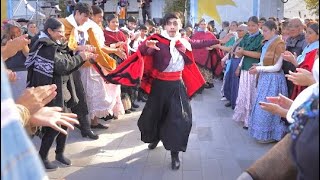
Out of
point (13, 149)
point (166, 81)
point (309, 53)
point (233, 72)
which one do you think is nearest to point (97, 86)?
point (166, 81)

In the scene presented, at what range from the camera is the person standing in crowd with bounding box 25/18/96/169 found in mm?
4059

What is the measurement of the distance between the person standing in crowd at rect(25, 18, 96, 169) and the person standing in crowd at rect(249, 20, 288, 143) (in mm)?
2303

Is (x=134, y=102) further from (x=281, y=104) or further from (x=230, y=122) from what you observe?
(x=281, y=104)

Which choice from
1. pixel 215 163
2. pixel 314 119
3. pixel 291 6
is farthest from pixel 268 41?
pixel 291 6

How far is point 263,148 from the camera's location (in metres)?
5.16

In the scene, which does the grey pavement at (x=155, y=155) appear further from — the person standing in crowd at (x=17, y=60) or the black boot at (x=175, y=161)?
the person standing in crowd at (x=17, y=60)

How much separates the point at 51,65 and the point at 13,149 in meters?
3.25

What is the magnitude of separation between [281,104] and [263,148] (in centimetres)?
315

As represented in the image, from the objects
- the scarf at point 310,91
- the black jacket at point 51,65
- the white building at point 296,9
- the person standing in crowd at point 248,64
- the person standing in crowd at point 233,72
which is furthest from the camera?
the white building at point 296,9

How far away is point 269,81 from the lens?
5.11 metres

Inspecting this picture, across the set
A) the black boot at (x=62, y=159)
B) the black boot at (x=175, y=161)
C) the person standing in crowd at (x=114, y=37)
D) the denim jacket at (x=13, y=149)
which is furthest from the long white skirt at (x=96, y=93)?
the denim jacket at (x=13, y=149)

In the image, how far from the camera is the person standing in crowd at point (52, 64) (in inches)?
160

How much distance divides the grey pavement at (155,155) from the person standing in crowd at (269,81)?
191mm

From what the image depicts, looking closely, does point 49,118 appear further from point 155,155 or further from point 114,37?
point 114,37
